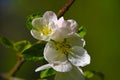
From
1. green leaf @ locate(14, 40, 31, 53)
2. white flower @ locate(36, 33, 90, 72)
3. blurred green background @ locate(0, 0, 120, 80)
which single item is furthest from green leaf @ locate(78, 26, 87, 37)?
blurred green background @ locate(0, 0, 120, 80)

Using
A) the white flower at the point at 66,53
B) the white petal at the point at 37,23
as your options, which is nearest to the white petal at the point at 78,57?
the white flower at the point at 66,53

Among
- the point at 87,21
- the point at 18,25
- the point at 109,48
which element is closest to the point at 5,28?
the point at 18,25

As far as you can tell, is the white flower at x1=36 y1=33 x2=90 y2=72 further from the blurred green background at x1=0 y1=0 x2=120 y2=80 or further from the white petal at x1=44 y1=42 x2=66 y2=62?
the blurred green background at x1=0 y1=0 x2=120 y2=80

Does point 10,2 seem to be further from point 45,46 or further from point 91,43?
point 45,46

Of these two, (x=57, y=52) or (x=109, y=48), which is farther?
(x=109, y=48)

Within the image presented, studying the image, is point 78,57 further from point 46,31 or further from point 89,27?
point 89,27

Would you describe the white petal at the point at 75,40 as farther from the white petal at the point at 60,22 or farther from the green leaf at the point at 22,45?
the green leaf at the point at 22,45
